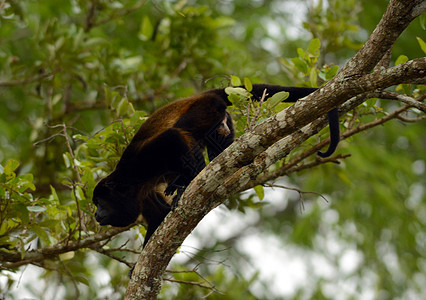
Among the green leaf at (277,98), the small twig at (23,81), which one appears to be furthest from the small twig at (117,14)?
the green leaf at (277,98)

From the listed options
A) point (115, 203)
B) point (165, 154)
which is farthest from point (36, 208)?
point (165, 154)

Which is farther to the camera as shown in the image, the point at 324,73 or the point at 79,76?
the point at 79,76

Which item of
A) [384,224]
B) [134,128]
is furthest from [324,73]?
[384,224]

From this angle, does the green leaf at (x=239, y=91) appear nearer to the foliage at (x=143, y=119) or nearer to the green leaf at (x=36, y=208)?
the foliage at (x=143, y=119)

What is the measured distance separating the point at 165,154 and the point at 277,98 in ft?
3.17

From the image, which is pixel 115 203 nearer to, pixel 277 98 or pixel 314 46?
pixel 277 98

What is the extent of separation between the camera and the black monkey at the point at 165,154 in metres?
3.51

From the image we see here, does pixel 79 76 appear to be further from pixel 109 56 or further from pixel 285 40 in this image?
pixel 285 40

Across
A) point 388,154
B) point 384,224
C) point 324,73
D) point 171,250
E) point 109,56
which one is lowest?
point 384,224

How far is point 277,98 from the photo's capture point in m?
3.11

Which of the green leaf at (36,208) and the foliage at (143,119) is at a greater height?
the green leaf at (36,208)

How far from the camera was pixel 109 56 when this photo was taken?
19.2 ft

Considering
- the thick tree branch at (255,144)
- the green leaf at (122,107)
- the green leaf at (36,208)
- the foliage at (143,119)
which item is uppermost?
the thick tree branch at (255,144)

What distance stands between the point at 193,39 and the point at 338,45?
178 centimetres
